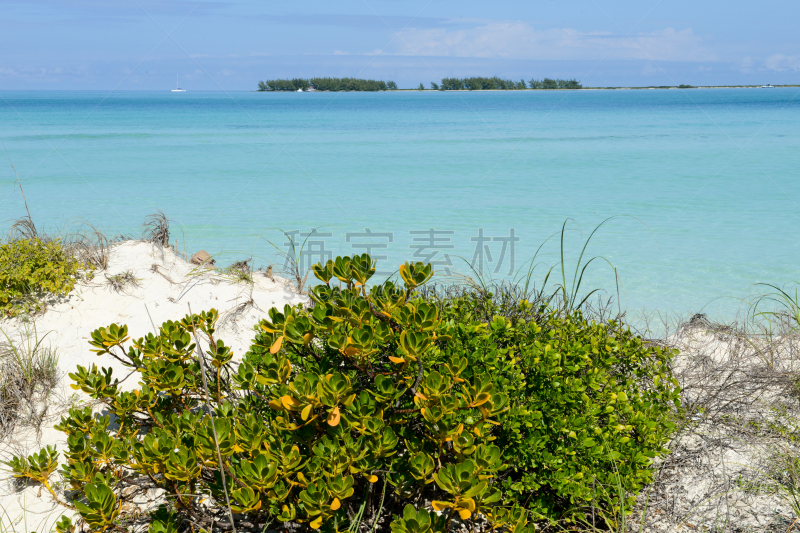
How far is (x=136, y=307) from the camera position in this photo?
396cm

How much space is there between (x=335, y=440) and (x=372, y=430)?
12 centimetres

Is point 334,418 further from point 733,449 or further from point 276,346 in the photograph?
point 733,449

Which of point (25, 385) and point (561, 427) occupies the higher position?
point (561, 427)

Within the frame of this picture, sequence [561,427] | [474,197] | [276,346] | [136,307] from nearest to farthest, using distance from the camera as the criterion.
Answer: [276,346]
[561,427]
[136,307]
[474,197]

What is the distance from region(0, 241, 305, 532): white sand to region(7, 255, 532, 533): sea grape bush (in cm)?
91

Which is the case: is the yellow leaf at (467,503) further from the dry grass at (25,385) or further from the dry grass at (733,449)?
the dry grass at (25,385)

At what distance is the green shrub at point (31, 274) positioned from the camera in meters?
3.72

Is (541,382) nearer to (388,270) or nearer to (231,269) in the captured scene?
(231,269)

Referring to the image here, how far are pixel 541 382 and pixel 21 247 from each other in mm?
4063

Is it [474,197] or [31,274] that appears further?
[474,197]

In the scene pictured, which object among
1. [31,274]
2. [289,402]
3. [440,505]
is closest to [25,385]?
[31,274]

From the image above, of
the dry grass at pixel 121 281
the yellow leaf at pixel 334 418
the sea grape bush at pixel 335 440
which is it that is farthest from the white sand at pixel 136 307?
the yellow leaf at pixel 334 418

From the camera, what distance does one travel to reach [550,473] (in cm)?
194

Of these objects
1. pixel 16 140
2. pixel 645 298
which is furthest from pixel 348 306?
pixel 16 140
